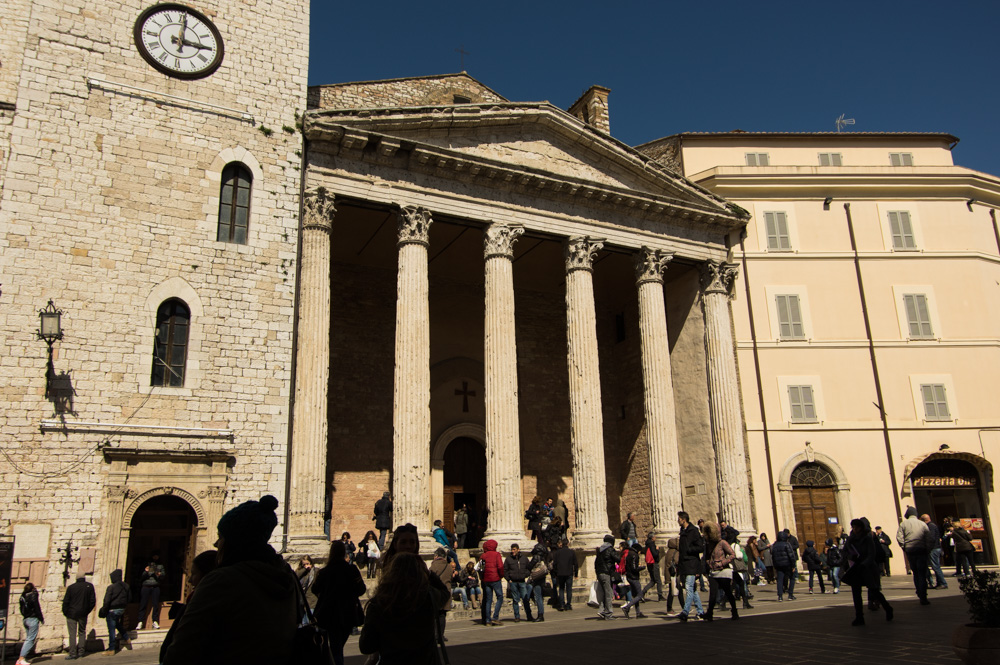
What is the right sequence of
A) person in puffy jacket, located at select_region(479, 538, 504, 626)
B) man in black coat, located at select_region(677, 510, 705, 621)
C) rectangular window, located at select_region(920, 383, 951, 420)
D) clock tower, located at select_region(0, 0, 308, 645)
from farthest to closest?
rectangular window, located at select_region(920, 383, 951, 420) < clock tower, located at select_region(0, 0, 308, 645) < person in puffy jacket, located at select_region(479, 538, 504, 626) < man in black coat, located at select_region(677, 510, 705, 621)

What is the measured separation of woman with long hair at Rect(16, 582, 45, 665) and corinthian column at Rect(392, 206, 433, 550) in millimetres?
6285

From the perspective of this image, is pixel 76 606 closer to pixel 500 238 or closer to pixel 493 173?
pixel 500 238

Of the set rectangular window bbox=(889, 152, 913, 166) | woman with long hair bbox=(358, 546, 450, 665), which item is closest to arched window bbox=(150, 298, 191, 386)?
woman with long hair bbox=(358, 546, 450, 665)

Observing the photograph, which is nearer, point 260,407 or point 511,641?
point 511,641

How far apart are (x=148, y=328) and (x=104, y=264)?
1424 mm

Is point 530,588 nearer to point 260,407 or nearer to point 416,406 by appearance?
point 416,406

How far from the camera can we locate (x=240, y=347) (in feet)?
49.4

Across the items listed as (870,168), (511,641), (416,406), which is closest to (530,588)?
(511,641)

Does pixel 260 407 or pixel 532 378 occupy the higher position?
pixel 532 378

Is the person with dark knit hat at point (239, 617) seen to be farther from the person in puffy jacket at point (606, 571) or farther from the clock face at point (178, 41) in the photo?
the clock face at point (178, 41)

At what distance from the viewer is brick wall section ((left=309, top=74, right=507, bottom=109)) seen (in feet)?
65.4

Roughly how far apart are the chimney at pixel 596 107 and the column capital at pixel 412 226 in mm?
8579

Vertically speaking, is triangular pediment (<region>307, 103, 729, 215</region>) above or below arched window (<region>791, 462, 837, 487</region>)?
above

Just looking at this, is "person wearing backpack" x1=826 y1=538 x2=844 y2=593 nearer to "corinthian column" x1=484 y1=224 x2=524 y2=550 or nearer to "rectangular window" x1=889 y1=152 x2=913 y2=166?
"corinthian column" x1=484 y1=224 x2=524 y2=550
